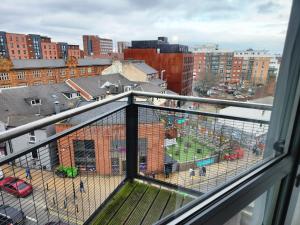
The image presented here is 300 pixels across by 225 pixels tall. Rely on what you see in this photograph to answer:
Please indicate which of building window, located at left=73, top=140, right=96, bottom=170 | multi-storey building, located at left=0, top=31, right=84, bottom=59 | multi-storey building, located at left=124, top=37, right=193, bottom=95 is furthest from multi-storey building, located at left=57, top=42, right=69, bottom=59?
building window, located at left=73, top=140, right=96, bottom=170

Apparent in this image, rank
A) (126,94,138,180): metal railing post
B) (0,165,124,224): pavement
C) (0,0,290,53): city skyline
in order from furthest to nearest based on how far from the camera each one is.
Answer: (126,94,138,180): metal railing post
(0,165,124,224): pavement
(0,0,290,53): city skyline

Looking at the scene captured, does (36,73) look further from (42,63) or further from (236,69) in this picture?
(236,69)

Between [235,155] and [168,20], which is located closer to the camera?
[168,20]

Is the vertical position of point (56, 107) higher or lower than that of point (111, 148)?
higher

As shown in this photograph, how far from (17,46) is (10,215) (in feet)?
3.12

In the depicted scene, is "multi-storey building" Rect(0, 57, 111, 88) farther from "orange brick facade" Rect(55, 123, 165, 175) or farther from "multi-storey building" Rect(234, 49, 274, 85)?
"multi-storey building" Rect(234, 49, 274, 85)

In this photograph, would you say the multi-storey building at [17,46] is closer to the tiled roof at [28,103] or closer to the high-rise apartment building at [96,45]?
the tiled roof at [28,103]

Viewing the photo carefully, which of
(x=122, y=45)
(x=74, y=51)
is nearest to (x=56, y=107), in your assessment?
(x=74, y=51)

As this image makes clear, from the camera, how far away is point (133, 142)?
2.13 m

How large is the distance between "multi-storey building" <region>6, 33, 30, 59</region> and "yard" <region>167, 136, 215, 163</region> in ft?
3.47

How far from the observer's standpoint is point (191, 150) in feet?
4.40

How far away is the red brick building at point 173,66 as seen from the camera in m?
1.21

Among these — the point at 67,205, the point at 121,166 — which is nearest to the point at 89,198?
the point at 67,205

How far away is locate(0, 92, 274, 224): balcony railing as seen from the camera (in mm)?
988
